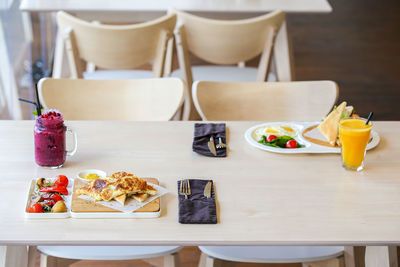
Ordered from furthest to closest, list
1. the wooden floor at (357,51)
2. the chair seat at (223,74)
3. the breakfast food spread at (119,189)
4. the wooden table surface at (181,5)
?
the wooden floor at (357,51) → the chair seat at (223,74) → the wooden table surface at (181,5) → the breakfast food spread at (119,189)

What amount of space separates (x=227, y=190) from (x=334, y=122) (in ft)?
1.50

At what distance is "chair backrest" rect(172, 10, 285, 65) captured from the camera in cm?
312

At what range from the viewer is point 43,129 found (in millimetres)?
1797

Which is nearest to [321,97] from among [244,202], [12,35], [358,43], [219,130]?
[219,130]

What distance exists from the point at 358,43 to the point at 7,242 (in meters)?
4.47

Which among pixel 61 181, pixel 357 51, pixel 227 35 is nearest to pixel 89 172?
pixel 61 181

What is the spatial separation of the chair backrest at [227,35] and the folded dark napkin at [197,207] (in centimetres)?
152

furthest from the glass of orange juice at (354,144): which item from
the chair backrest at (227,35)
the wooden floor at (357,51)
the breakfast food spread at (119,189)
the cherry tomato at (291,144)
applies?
the wooden floor at (357,51)

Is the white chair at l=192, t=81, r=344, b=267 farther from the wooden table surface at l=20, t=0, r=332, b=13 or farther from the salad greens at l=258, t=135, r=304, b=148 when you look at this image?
the wooden table surface at l=20, t=0, r=332, b=13

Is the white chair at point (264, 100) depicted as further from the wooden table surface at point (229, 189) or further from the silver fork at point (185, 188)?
the silver fork at point (185, 188)

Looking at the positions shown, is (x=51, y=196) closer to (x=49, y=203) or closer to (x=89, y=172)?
(x=49, y=203)

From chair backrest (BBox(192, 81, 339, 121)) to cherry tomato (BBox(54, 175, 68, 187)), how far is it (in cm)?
90

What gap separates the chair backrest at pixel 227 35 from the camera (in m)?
3.12

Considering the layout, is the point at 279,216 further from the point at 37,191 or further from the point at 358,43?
the point at 358,43
